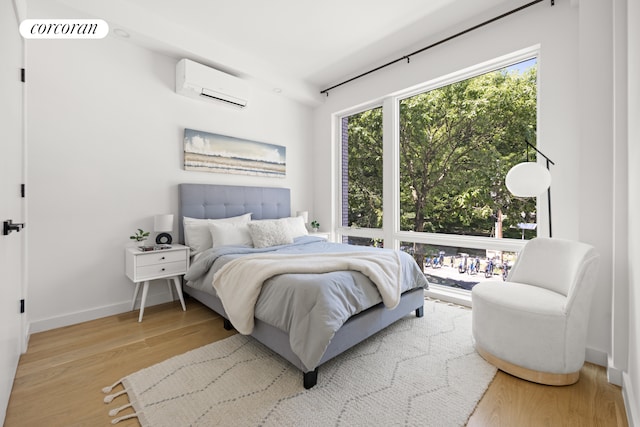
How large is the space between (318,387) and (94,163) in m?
2.81

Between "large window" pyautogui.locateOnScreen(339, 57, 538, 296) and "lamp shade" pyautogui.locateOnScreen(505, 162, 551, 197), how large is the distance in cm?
57

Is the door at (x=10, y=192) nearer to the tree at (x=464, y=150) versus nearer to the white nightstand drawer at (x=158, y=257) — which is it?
the white nightstand drawer at (x=158, y=257)

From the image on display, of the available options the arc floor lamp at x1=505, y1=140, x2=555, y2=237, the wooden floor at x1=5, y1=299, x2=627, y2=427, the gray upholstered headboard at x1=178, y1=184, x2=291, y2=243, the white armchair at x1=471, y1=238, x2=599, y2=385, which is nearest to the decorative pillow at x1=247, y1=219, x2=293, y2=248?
the gray upholstered headboard at x1=178, y1=184, x2=291, y2=243

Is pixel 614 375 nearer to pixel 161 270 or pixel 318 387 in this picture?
pixel 318 387

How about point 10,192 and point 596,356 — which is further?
point 596,356

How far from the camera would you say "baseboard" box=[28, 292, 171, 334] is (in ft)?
8.08

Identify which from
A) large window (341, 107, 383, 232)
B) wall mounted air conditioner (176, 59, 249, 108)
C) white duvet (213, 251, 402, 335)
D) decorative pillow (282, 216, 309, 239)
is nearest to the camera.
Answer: white duvet (213, 251, 402, 335)

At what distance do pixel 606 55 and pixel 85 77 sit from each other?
13.8 ft

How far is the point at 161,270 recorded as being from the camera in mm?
2785

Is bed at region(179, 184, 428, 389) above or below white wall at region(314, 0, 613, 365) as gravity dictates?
below

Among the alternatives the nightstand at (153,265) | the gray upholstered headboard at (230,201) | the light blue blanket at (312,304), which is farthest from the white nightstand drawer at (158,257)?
the light blue blanket at (312,304)

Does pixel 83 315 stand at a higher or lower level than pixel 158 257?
lower

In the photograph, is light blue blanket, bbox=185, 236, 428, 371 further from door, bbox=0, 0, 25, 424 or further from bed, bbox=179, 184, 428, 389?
door, bbox=0, 0, 25, 424

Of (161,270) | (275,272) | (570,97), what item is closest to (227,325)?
(161,270)
